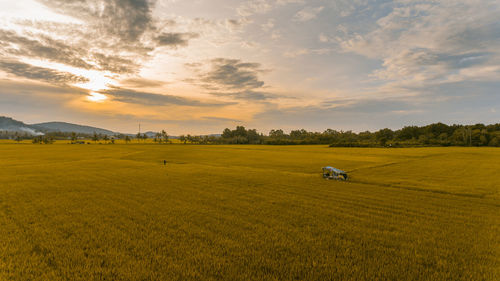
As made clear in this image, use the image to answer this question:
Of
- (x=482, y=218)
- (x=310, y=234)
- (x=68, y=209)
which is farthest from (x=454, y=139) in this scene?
(x=68, y=209)

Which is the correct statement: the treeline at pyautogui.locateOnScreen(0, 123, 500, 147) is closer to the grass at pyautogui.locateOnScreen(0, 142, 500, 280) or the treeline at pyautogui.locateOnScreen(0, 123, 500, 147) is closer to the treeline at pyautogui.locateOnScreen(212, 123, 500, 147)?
the treeline at pyautogui.locateOnScreen(212, 123, 500, 147)

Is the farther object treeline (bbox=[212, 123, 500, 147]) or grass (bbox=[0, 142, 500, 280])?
treeline (bbox=[212, 123, 500, 147])

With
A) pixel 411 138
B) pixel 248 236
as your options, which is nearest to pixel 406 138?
pixel 411 138

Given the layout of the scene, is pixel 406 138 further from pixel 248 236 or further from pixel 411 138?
pixel 248 236

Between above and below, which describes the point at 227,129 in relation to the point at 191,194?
above

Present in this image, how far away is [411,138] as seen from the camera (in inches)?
5138

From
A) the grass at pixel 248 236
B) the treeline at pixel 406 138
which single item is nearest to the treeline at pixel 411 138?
the treeline at pixel 406 138

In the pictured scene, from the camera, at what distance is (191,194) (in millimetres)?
16953

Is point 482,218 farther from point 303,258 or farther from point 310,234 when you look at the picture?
point 303,258

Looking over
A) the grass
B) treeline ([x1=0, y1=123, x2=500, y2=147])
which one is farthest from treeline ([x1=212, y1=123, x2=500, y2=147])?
the grass

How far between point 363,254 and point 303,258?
2193 millimetres

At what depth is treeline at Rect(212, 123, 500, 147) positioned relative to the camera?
9962cm

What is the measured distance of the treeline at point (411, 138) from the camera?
327ft

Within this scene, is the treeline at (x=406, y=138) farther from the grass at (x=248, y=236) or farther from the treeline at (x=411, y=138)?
the grass at (x=248, y=236)
